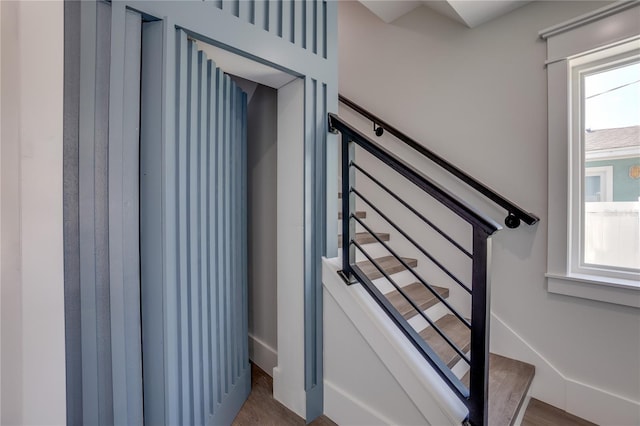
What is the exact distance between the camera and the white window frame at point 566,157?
1413mm

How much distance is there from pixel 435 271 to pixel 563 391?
0.89 m

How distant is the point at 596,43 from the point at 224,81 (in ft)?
6.31

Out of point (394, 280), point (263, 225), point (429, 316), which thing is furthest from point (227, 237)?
point (429, 316)

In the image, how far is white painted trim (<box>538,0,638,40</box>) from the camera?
1.33 meters

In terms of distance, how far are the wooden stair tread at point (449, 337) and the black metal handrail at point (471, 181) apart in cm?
70

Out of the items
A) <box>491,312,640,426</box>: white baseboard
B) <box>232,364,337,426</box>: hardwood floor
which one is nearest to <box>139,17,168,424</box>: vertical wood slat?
<box>232,364,337,426</box>: hardwood floor

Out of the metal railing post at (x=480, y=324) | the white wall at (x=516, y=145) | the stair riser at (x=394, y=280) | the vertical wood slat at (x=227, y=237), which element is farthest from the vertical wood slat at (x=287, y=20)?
the stair riser at (x=394, y=280)

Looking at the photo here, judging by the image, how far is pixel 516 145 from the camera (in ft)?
5.53

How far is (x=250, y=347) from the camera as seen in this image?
2.07 meters

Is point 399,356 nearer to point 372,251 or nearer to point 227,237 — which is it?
point 372,251

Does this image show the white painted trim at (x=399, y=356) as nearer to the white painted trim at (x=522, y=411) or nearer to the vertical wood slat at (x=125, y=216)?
the white painted trim at (x=522, y=411)
